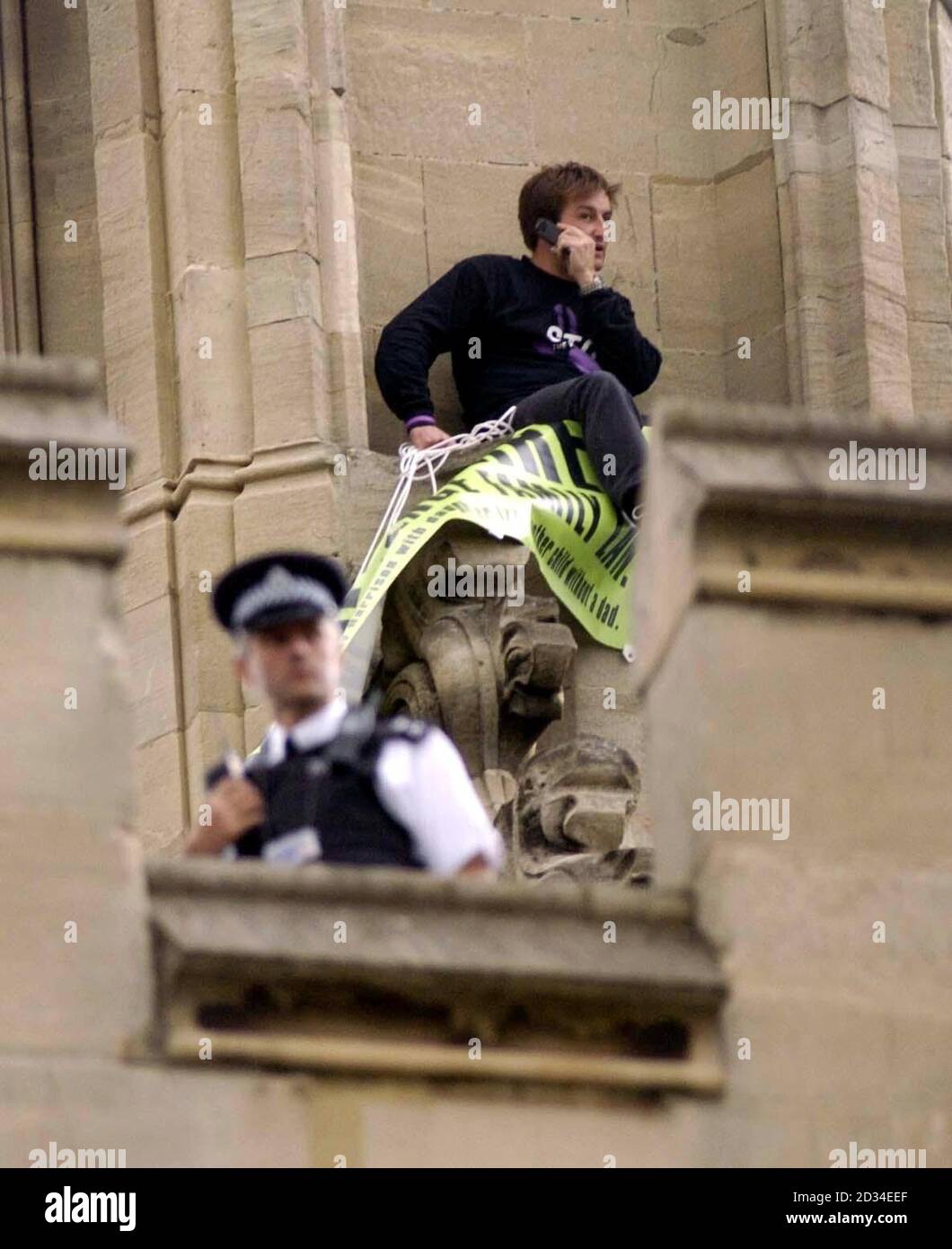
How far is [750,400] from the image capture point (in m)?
17.3

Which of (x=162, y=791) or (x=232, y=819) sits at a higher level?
(x=162, y=791)

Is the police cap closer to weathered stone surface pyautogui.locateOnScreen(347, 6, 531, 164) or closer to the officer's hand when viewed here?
the officer's hand

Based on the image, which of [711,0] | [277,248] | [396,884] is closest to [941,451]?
[396,884]

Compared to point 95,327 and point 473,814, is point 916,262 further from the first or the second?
point 473,814

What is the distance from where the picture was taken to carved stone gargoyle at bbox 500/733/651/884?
15.1 meters

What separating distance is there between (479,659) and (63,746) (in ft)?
18.7

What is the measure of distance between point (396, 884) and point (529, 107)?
7.74 meters

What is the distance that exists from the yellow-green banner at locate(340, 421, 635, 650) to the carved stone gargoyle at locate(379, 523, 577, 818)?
8 centimetres
